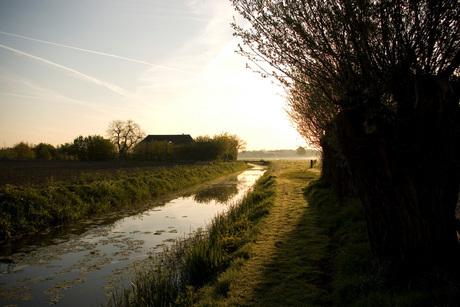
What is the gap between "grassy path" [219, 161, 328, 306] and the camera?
5.23 m

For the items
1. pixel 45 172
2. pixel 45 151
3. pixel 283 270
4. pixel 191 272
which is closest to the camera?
pixel 283 270

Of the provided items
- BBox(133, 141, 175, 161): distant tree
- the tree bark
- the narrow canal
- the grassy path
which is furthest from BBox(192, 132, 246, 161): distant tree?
the tree bark

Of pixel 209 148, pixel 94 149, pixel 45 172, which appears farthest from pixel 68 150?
pixel 45 172

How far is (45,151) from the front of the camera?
74.1 m

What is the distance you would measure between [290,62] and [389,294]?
17.0ft

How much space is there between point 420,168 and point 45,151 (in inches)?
3442

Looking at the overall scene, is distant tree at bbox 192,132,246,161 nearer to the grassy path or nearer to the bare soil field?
the bare soil field

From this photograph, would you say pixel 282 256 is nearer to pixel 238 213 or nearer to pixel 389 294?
pixel 389 294

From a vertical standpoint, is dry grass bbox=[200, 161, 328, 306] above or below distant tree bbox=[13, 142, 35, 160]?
below

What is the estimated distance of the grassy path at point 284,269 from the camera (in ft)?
17.1

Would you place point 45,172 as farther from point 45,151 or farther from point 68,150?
point 45,151

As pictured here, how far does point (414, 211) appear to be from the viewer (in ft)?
16.0

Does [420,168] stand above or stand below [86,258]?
above

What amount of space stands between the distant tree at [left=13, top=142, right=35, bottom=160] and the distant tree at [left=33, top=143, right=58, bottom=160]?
162 cm
